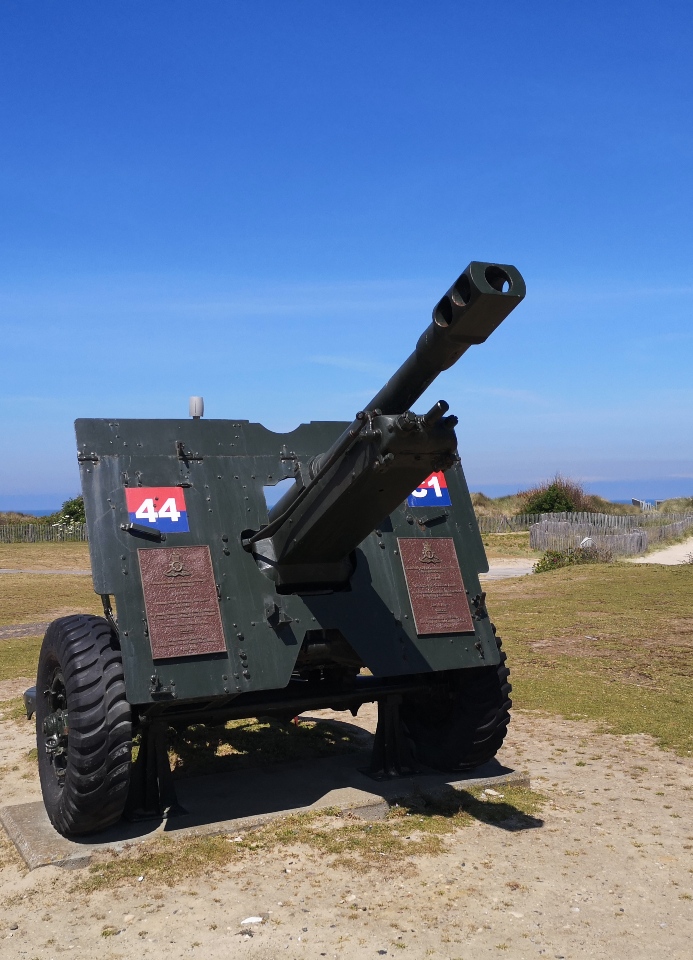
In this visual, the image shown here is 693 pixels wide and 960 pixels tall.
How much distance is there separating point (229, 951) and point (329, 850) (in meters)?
1.22

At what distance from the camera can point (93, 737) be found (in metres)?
5.26

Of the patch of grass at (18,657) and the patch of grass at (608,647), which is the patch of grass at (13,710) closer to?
the patch of grass at (18,657)

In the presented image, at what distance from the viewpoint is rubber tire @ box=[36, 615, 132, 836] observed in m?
5.27

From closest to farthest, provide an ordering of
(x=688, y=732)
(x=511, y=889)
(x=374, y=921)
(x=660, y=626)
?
(x=374, y=921), (x=511, y=889), (x=688, y=732), (x=660, y=626)

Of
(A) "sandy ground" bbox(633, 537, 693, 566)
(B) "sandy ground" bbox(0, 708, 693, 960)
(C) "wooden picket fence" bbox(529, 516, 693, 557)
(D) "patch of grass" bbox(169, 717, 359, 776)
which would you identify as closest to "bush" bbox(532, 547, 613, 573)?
(C) "wooden picket fence" bbox(529, 516, 693, 557)

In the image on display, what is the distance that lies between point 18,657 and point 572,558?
15292mm

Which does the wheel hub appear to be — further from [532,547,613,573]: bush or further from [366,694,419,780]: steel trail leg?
[532,547,613,573]: bush

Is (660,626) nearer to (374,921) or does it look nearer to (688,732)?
(688,732)

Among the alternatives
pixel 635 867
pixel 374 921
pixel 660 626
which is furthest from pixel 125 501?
pixel 660 626

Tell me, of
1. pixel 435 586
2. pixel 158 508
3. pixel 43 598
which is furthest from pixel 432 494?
pixel 43 598

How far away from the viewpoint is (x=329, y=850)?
5.35m

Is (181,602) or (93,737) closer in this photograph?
(93,737)

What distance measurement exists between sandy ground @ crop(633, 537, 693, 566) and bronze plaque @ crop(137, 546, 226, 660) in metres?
21.3

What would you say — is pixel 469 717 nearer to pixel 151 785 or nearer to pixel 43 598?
pixel 151 785
